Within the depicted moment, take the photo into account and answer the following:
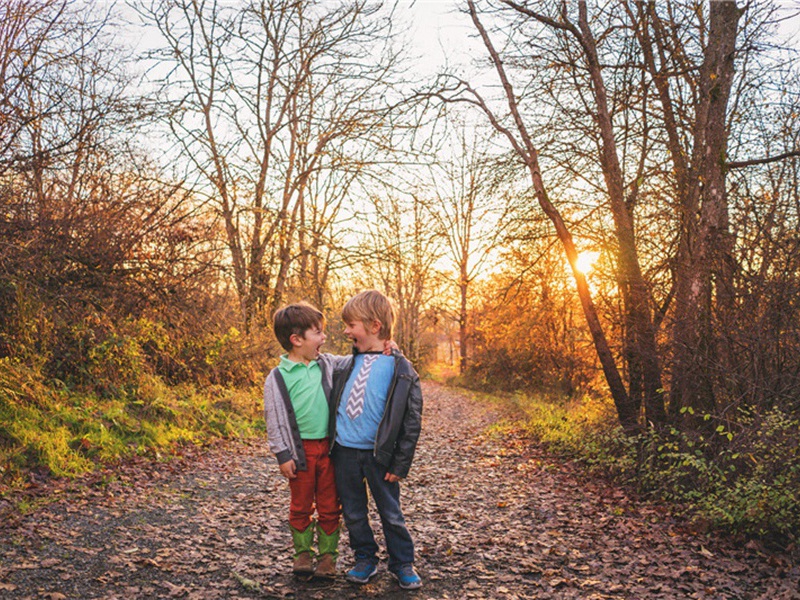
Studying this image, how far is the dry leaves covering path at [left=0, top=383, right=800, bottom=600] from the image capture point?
14.5ft

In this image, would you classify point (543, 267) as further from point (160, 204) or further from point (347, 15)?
point (160, 204)

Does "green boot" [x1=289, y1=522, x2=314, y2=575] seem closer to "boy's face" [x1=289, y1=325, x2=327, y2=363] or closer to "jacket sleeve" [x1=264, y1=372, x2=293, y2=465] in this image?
"jacket sleeve" [x1=264, y1=372, x2=293, y2=465]

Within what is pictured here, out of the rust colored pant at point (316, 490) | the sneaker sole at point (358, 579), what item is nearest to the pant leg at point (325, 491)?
the rust colored pant at point (316, 490)

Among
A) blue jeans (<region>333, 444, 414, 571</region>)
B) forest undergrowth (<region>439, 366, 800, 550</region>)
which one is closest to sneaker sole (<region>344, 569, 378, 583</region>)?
blue jeans (<region>333, 444, 414, 571</region>)

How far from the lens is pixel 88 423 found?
25.3ft

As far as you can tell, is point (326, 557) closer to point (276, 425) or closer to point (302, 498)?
point (302, 498)

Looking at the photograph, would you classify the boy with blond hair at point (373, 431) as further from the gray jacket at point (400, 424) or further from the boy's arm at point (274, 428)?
the boy's arm at point (274, 428)

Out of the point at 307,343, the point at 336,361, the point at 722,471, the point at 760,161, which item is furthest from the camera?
the point at 760,161

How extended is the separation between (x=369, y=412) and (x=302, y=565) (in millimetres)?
1196

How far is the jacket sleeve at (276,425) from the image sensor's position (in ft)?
14.1

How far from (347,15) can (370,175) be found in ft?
13.1

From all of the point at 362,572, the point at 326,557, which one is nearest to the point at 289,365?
the point at 326,557

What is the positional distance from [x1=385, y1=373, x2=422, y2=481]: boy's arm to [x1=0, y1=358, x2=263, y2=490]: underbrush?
396 cm

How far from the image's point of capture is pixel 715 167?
788 centimetres
